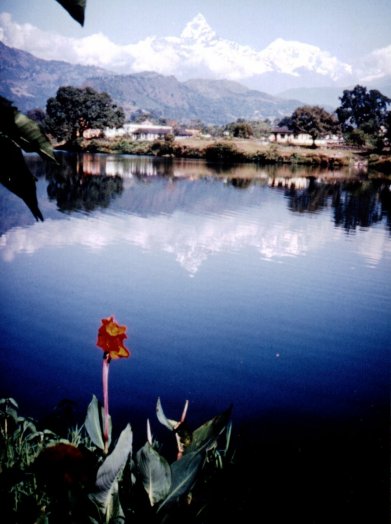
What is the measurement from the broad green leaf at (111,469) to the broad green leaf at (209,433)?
0.25m

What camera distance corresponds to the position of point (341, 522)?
2508mm

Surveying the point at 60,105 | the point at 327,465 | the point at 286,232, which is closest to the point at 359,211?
the point at 286,232

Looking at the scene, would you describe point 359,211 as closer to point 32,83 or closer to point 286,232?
point 286,232

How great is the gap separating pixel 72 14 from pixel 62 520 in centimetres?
148

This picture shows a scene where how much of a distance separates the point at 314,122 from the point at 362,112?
22.2 metres

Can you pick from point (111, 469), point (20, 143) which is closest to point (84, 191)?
point (111, 469)

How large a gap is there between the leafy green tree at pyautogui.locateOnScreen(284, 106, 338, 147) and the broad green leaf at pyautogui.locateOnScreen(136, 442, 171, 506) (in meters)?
60.5

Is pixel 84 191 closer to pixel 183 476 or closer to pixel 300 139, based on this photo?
pixel 183 476

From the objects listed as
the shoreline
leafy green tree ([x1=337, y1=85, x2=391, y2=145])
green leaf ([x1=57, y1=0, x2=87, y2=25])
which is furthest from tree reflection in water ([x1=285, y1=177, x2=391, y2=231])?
the shoreline

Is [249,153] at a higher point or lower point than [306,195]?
higher

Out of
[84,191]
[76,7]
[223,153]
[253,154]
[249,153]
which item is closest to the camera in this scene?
[76,7]

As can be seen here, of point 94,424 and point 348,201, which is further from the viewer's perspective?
point 348,201

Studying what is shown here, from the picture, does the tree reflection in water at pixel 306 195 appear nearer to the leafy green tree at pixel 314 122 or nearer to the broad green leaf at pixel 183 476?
the broad green leaf at pixel 183 476

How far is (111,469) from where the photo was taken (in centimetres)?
128
